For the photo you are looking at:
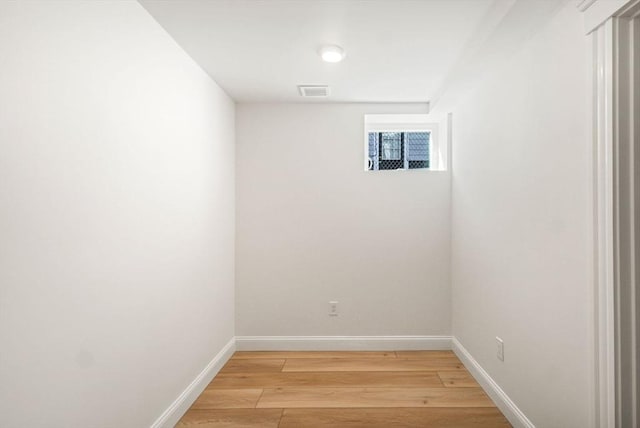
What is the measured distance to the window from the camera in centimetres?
320

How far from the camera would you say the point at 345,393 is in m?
2.26

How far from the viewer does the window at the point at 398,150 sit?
320cm

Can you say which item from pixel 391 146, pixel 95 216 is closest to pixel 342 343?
pixel 391 146

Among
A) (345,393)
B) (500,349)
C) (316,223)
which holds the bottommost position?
(345,393)

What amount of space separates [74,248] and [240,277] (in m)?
1.90

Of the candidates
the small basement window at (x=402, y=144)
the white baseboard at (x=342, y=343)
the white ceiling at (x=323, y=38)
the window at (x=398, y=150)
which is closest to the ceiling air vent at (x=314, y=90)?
the white ceiling at (x=323, y=38)

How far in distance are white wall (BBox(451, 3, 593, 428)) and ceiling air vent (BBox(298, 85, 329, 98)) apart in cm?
115

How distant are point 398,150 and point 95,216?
262 centimetres

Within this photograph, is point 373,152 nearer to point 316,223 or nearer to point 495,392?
point 316,223

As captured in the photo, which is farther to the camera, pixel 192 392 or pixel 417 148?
pixel 417 148

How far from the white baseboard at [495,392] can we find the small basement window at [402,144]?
168 centimetres

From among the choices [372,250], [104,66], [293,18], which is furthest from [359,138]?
[104,66]

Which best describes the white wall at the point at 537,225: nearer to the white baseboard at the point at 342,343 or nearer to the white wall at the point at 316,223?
the white baseboard at the point at 342,343

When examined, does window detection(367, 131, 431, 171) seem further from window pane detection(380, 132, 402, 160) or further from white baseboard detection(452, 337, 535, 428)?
white baseboard detection(452, 337, 535, 428)
